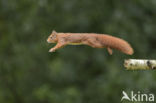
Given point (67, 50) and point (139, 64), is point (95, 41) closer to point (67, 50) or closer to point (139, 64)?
point (139, 64)

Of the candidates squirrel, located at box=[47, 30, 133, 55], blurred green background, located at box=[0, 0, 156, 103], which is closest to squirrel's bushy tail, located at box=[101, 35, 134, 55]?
squirrel, located at box=[47, 30, 133, 55]

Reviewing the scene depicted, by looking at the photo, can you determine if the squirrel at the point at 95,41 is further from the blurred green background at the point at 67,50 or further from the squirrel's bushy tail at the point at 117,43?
the blurred green background at the point at 67,50

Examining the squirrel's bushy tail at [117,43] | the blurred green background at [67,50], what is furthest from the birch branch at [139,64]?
the blurred green background at [67,50]

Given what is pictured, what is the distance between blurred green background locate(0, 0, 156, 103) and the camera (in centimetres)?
742

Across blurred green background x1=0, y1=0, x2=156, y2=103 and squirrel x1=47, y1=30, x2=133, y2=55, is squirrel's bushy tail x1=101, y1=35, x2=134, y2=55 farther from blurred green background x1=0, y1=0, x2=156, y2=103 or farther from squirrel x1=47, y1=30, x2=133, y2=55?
blurred green background x1=0, y1=0, x2=156, y2=103

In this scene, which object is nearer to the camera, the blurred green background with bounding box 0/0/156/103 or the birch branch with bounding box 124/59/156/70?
the birch branch with bounding box 124/59/156/70

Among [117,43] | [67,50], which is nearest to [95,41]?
[117,43]

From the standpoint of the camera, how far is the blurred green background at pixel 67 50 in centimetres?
742

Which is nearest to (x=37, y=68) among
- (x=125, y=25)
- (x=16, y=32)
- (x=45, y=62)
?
(x=45, y=62)

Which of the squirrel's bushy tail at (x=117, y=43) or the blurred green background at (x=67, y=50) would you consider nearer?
the squirrel's bushy tail at (x=117, y=43)

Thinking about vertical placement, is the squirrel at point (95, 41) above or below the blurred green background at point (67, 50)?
below

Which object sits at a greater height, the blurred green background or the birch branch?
the blurred green background

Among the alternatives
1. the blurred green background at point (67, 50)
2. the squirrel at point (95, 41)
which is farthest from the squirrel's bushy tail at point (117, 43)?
the blurred green background at point (67, 50)

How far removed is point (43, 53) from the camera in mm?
8062
